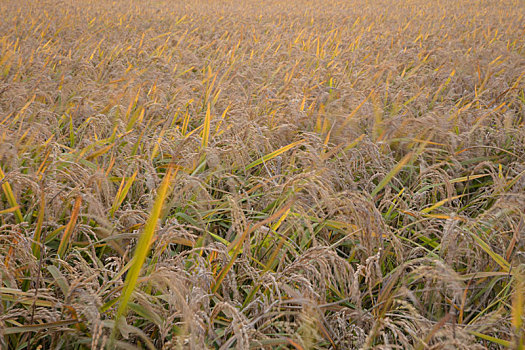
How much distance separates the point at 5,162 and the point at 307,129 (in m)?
1.77

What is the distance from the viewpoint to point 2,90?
104 inches

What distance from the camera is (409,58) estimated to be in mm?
4719

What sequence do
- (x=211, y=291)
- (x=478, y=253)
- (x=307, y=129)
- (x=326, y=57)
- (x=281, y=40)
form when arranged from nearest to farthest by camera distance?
(x=211, y=291), (x=478, y=253), (x=307, y=129), (x=326, y=57), (x=281, y=40)

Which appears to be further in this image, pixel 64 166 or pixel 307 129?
pixel 307 129

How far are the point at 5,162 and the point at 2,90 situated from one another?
1.04 m

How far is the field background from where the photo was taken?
1.10 metres

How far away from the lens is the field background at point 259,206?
1.10 meters

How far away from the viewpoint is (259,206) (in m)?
1.86

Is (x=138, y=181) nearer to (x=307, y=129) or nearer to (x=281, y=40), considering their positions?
(x=307, y=129)

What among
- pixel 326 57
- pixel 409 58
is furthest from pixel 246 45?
pixel 409 58

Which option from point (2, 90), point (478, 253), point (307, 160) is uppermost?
point (2, 90)

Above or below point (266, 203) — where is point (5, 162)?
above

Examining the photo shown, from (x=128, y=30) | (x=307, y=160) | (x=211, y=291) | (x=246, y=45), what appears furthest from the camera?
(x=128, y=30)

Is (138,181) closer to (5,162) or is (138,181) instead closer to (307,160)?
(5,162)
